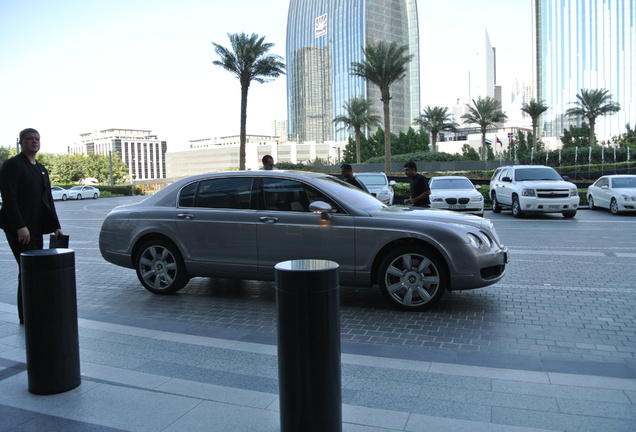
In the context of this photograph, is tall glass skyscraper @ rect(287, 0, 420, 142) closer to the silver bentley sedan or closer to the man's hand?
the silver bentley sedan

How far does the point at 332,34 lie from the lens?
143m

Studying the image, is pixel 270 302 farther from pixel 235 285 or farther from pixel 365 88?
pixel 365 88

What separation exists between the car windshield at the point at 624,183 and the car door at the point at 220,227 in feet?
56.2

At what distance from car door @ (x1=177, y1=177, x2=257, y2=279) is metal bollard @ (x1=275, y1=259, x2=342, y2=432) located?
368 cm

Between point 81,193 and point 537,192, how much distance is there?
1854 inches

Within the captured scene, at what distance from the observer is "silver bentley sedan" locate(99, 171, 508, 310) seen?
5973 millimetres

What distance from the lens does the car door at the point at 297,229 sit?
620 centimetres

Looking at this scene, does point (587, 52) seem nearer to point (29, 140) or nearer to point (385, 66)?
point (385, 66)

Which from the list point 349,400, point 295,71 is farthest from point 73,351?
point 295,71

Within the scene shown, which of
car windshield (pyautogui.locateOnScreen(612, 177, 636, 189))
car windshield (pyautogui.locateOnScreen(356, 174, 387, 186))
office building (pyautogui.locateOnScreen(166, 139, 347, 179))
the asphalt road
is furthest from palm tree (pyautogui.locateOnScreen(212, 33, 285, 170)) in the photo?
office building (pyautogui.locateOnScreen(166, 139, 347, 179))

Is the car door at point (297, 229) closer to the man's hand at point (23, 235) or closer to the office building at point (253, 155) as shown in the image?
the man's hand at point (23, 235)

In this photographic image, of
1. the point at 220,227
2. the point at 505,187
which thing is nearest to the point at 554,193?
the point at 505,187

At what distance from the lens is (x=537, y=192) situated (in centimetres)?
A: 1745

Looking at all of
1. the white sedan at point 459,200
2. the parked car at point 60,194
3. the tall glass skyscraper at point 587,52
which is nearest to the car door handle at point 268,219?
the white sedan at point 459,200
